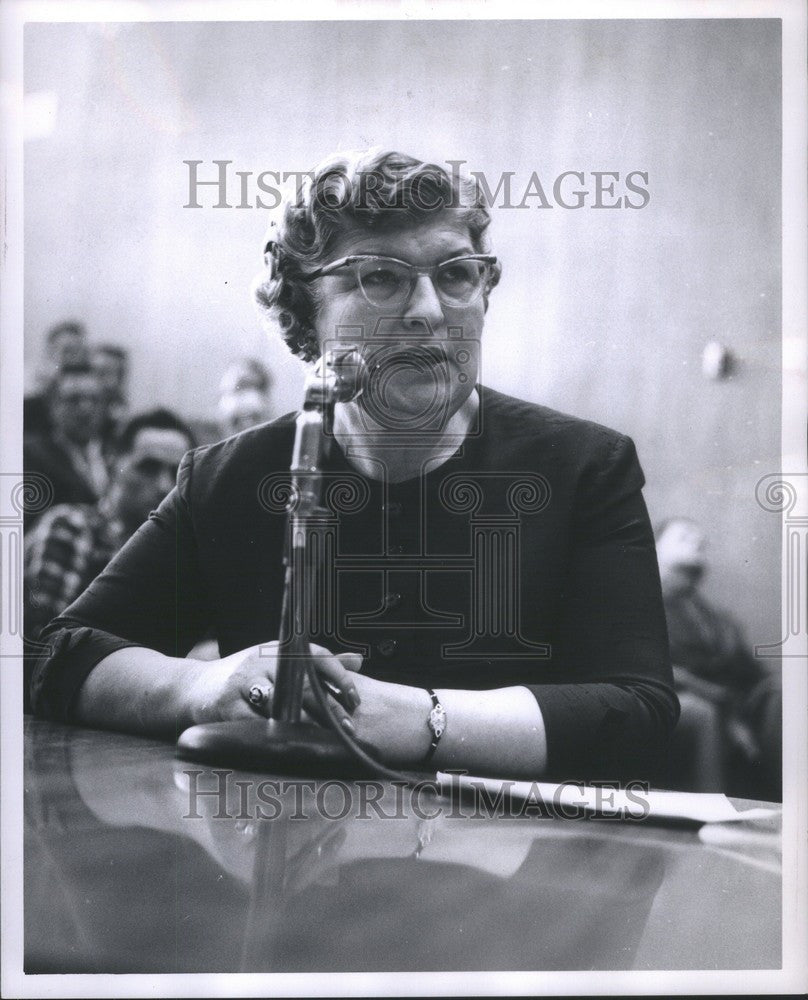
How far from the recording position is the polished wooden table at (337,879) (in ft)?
5.94

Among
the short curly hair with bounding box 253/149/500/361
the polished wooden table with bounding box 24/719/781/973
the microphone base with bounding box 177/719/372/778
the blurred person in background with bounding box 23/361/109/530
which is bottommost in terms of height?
the polished wooden table with bounding box 24/719/781/973

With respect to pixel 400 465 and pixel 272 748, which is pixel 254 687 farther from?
pixel 400 465

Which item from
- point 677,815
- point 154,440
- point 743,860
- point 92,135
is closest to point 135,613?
point 154,440

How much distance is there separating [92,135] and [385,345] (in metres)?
0.72

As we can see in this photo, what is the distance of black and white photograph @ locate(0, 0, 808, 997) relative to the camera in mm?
1903

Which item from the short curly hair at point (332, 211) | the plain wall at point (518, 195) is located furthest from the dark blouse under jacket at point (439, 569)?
the short curly hair at point (332, 211)

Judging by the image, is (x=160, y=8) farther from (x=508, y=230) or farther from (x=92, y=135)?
(x=508, y=230)

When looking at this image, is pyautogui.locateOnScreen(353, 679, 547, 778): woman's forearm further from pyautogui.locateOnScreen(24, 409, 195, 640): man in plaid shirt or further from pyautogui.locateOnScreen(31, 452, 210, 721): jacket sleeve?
pyautogui.locateOnScreen(24, 409, 195, 640): man in plaid shirt

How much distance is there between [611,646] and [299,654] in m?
0.59

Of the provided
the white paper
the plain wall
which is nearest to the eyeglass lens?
the plain wall

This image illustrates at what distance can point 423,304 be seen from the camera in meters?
1.91

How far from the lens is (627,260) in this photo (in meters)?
2.00

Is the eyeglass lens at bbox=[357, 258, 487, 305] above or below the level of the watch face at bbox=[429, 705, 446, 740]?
above

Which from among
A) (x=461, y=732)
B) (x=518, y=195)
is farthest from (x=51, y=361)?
(x=461, y=732)
